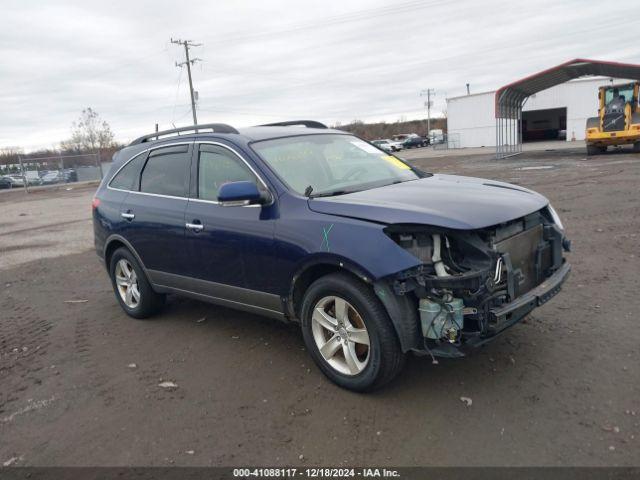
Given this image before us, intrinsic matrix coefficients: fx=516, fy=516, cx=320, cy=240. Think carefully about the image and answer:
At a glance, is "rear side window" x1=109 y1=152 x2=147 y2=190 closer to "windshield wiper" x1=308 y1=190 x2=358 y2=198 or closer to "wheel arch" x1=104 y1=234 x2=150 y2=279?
"wheel arch" x1=104 y1=234 x2=150 y2=279

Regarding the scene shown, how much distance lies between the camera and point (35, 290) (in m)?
7.20

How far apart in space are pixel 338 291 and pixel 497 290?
40.6 inches

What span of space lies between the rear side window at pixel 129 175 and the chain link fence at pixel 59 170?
3053 cm

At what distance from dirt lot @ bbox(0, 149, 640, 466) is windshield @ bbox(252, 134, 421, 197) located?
143 centimetres

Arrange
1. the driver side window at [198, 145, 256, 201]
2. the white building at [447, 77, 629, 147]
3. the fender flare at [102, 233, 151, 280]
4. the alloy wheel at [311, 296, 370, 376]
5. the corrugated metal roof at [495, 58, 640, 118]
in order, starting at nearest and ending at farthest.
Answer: the alloy wheel at [311, 296, 370, 376] → the driver side window at [198, 145, 256, 201] → the fender flare at [102, 233, 151, 280] → the corrugated metal roof at [495, 58, 640, 118] → the white building at [447, 77, 629, 147]

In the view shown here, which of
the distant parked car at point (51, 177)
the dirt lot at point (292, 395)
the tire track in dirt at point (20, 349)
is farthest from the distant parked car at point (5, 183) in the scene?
the dirt lot at point (292, 395)

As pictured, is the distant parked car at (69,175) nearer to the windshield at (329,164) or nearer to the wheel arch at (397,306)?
the windshield at (329,164)

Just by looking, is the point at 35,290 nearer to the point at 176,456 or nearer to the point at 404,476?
the point at 176,456

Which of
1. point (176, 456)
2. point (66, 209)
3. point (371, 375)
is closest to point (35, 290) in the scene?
point (176, 456)

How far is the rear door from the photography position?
187 inches

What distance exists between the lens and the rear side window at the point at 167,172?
480cm

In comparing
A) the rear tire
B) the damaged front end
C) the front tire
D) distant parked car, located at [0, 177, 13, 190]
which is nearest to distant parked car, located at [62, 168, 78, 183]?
distant parked car, located at [0, 177, 13, 190]

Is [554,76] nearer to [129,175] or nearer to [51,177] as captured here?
[129,175]

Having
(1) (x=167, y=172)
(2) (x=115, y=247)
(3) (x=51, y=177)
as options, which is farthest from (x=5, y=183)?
(1) (x=167, y=172)
